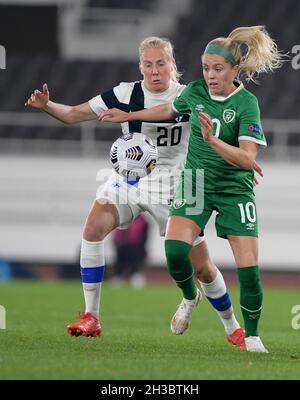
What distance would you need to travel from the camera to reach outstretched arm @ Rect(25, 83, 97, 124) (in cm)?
775

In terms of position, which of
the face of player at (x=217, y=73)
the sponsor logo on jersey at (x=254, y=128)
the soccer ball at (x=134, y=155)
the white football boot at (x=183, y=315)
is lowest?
the white football boot at (x=183, y=315)

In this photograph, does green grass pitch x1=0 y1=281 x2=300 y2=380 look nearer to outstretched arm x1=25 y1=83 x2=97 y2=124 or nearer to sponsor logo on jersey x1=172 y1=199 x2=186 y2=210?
sponsor logo on jersey x1=172 y1=199 x2=186 y2=210

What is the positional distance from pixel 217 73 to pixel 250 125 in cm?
40

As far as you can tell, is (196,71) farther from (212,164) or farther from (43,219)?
(212,164)

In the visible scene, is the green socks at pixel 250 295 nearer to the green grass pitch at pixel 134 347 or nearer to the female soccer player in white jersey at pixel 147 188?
the green grass pitch at pixel 134 347

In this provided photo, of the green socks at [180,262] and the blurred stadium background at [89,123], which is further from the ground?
the blurred stadium background at [89,123]

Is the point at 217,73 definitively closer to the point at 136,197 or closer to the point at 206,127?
the point at 206,127

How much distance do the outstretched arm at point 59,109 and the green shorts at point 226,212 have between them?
1258 millimetres

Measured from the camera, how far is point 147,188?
795 centimetres

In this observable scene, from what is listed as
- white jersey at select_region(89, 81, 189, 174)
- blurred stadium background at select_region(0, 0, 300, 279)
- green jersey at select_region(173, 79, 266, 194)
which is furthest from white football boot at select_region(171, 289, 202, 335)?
blurred stadium background at select_region(0, 0, 300, 279)

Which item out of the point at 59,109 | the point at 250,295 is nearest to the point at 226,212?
the point at 250,295

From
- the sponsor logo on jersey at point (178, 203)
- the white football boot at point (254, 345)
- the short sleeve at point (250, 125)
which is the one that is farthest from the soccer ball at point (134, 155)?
the white football boot at point (254, 345)

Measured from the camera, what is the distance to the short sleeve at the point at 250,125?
6.79 meters

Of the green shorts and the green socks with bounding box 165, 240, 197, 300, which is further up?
the green shorts
